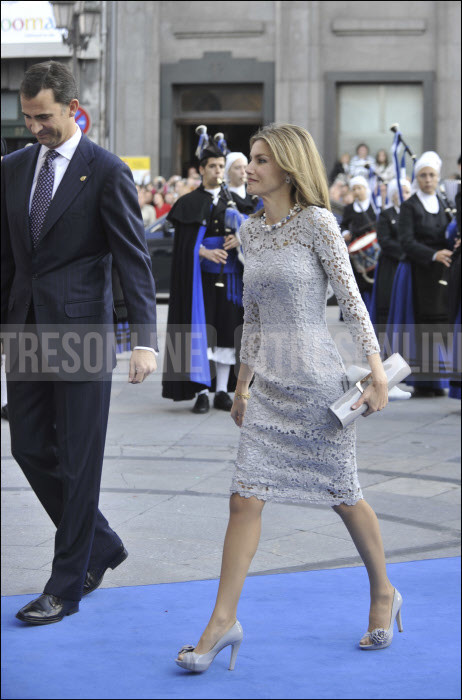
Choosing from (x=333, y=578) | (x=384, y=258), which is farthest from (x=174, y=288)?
(x=333, y=578)

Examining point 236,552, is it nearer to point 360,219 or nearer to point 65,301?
point 65,301

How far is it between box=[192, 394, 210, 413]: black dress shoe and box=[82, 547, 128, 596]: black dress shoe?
17.1 feet

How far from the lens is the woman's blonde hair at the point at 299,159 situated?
12.1ft

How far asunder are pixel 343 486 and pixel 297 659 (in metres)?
0.54

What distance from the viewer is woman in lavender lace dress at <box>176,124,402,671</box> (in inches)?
146

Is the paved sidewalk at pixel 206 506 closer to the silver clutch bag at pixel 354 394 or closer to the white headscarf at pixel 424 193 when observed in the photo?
the silver clutch bag at pixel 354 394

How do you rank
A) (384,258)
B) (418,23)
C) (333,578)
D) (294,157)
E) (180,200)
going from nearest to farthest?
(294,157), (333,578), (180,200), (384,258), (418,23)

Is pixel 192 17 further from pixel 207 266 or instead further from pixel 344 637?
pixel 344 637

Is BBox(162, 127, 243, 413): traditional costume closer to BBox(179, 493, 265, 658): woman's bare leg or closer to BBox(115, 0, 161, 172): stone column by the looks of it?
BBox(179, 493, 265, 658): woman's bare leg

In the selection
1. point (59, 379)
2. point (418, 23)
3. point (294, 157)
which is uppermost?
point (418, 23)

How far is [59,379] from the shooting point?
4.07m

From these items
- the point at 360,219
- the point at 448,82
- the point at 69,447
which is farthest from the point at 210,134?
the point at 69,447

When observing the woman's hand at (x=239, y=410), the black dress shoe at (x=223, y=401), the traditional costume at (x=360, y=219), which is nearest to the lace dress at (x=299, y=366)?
Answer: the woman's hand at (x=239, y=410)

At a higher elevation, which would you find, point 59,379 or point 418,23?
point 418,23
